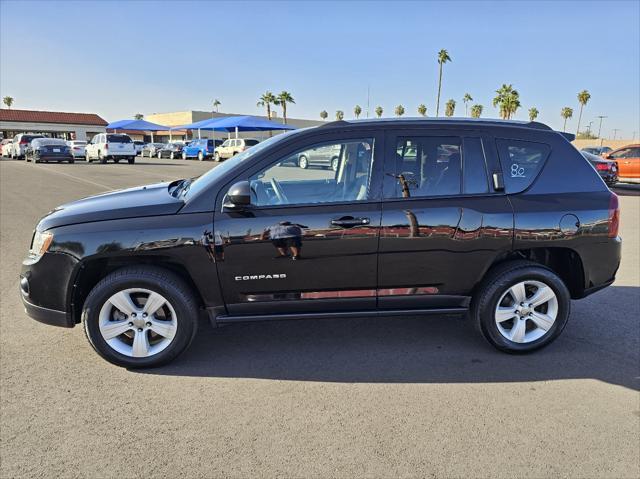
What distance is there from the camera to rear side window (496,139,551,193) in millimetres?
3668

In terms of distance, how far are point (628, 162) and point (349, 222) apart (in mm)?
20067

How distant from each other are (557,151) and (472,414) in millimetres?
2289

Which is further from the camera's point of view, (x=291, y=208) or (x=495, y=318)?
(x=495, y=318)

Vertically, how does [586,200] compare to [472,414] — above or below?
above

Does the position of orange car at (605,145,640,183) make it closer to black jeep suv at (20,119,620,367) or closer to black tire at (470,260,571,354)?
black jeep suv at (20,119,620,367)

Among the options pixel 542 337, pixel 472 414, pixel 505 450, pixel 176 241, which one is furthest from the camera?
pixel 542 337

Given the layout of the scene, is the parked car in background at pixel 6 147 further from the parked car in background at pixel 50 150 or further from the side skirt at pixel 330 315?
the side skirt at pixel 330 315

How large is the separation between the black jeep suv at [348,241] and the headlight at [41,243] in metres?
0.01

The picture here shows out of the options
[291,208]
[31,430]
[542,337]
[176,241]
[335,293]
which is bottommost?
[31,430]

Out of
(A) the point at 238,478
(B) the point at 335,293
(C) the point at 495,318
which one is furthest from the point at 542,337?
(A) the point at 238,478

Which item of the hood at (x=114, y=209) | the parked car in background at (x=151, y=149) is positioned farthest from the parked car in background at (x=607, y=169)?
the parked car in background at (x=151, y=149)

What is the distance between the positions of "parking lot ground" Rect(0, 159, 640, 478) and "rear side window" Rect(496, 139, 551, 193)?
1.43 metres

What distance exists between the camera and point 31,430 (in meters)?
2.72

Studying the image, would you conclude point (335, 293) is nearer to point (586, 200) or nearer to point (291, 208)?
point (291, 208)
